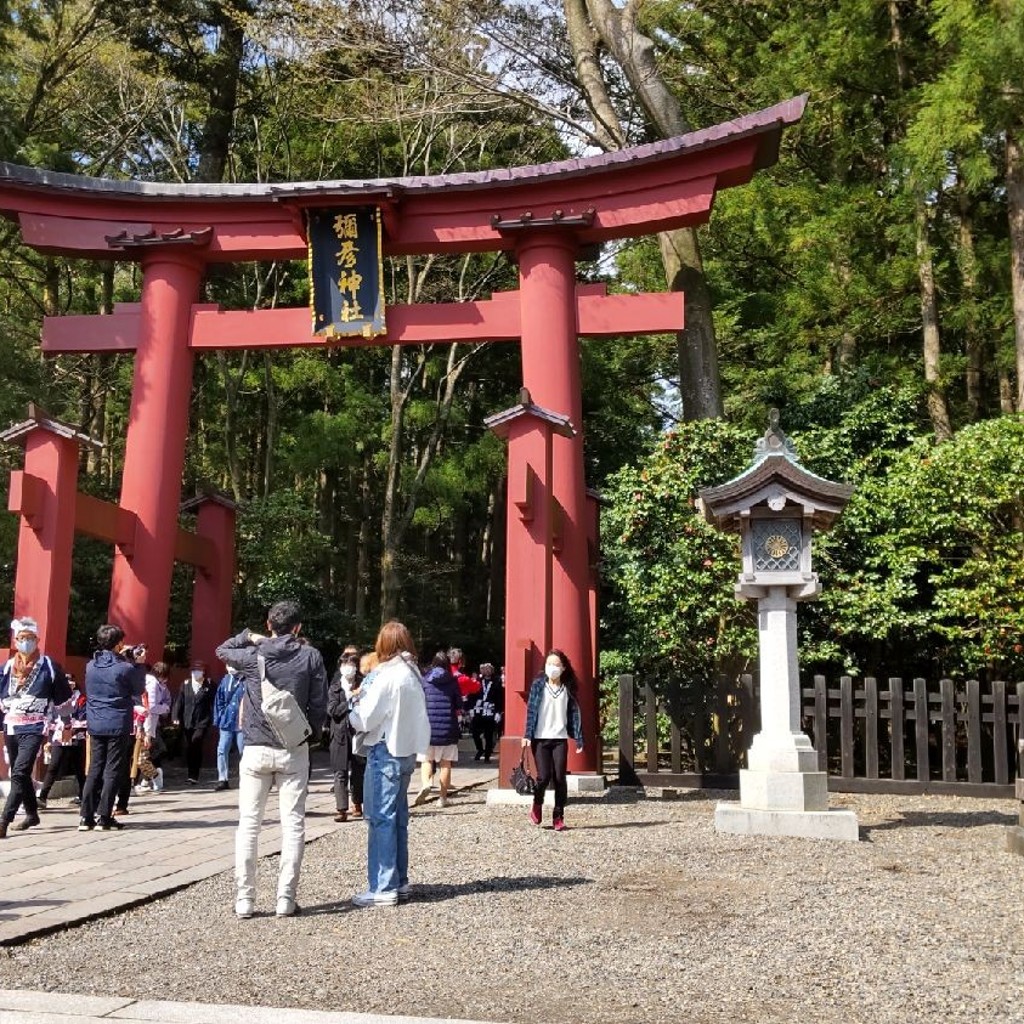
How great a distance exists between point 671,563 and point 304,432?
11568 millimetres

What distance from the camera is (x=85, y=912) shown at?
525 cm

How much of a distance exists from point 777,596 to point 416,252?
6506 millimetres

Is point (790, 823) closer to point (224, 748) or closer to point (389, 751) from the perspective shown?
point (389, 751)

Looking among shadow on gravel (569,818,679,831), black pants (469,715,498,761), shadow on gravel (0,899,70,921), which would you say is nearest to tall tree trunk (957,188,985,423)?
black pants (469,715,498,761)

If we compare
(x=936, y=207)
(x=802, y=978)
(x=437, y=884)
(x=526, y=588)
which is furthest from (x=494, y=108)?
(x=802, y=978)

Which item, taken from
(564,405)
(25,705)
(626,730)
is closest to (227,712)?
(25,705)

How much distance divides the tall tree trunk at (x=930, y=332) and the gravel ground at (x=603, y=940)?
27.0 feet

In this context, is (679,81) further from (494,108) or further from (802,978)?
(802,978)

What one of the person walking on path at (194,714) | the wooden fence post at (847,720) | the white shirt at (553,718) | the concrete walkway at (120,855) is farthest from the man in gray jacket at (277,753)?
the wooden fence post at (847,720)

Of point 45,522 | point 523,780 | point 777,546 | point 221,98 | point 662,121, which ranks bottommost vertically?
point 523,780

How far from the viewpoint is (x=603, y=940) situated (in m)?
4.79

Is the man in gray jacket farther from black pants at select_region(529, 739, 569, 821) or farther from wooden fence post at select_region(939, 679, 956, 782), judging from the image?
wooden fence post at select_region(939, 679, 956, 782)

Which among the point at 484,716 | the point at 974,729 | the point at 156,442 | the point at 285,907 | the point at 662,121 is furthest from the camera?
the point at 484,716

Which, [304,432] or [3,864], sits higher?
[304,432]
